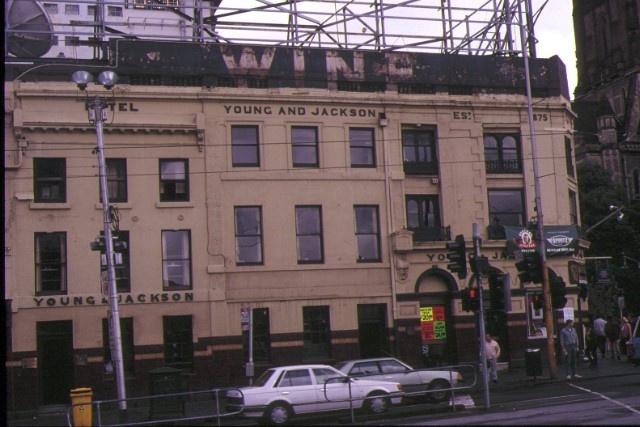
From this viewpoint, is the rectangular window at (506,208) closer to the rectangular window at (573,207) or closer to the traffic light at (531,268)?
the rectangular window at (573,207)

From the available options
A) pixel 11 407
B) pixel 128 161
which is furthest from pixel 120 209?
pixel 11 407

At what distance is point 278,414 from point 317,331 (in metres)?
12.0

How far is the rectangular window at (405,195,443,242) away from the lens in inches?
1443

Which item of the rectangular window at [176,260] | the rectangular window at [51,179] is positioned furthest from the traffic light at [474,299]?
the rectangular window at [51,179]

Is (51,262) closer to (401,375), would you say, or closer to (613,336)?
(401,375)

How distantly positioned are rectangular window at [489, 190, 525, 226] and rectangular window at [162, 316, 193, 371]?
12757mm

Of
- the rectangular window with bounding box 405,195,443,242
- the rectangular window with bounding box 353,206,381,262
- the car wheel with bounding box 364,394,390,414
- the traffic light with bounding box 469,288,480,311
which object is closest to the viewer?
the traffic light with bounding box 469,288,480,311

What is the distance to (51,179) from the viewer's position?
32.9m

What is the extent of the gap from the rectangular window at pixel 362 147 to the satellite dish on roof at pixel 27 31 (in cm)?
1178

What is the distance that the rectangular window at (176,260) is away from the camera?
33.7 m

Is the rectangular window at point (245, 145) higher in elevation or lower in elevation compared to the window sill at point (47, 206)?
higher

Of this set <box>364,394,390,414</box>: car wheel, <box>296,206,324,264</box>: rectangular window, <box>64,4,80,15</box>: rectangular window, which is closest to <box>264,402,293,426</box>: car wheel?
<box>364,394,390,414</box>: car wheel

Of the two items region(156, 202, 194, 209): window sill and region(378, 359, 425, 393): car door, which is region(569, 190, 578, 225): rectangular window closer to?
region(156, 202, 194, 209): window sill

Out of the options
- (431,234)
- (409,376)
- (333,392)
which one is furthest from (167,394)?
(431,234)
